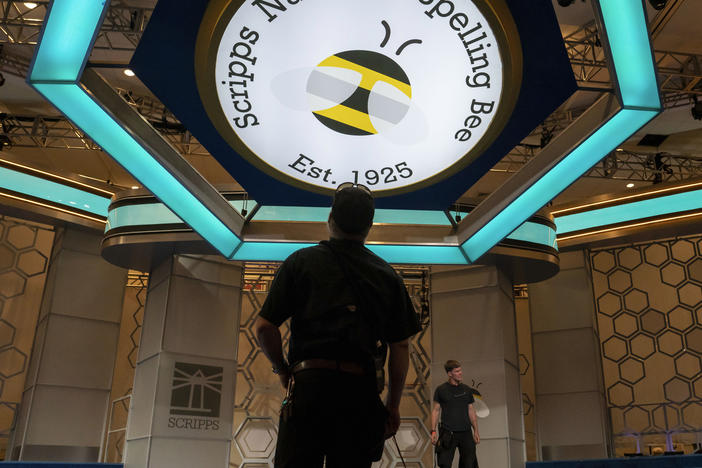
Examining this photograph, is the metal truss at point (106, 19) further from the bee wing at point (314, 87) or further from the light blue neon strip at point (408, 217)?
the bee wing at point (314, 87)

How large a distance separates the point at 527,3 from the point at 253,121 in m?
1.45

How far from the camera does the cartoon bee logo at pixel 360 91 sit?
319 centimetres

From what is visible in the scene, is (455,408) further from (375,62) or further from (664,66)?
(664,66)

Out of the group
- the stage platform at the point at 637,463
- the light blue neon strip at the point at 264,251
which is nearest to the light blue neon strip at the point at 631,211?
the stage platform at the point at 637,463

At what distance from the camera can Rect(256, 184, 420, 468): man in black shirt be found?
5.85ft

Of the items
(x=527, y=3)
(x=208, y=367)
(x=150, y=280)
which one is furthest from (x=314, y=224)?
(x=150, y=280)

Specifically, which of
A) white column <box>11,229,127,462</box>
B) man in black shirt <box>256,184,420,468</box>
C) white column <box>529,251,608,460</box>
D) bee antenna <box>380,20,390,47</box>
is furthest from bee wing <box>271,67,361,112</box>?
white column <box>529,251,608,460</box>

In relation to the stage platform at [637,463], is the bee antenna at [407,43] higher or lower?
higher

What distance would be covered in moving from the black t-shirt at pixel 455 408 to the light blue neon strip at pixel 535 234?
2.15 metres

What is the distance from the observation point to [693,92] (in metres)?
9.18

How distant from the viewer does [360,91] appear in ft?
10.9

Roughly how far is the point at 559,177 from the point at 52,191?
21.3 ft

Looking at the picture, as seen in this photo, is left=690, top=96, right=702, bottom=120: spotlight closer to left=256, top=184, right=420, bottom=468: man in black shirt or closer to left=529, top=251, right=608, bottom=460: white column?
left=529, top=251, right=608, bottom=460: white column

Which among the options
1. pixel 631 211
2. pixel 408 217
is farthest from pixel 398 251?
pixel 631 211
